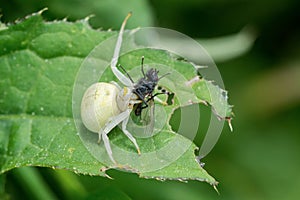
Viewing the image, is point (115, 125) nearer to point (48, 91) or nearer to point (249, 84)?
point (48, 91)

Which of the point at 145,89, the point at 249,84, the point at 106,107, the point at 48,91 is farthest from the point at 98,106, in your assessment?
the point at 249,84

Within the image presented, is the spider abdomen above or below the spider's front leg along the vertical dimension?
above

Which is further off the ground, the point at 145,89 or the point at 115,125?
the point at 145,89

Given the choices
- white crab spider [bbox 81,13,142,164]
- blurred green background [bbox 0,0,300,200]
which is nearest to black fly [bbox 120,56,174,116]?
white crab spider [bbox 81,13,142,164]

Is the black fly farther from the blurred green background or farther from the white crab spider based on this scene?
the blurred green background

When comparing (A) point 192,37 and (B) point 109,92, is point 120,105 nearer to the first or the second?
(B) point 109,92

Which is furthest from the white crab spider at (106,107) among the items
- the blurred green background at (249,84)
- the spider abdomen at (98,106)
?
the blurred green background at (249,84)

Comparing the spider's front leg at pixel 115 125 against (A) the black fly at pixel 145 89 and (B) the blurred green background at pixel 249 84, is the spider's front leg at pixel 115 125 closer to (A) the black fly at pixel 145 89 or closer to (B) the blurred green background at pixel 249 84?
(A) the black fly at pixel 145 89
